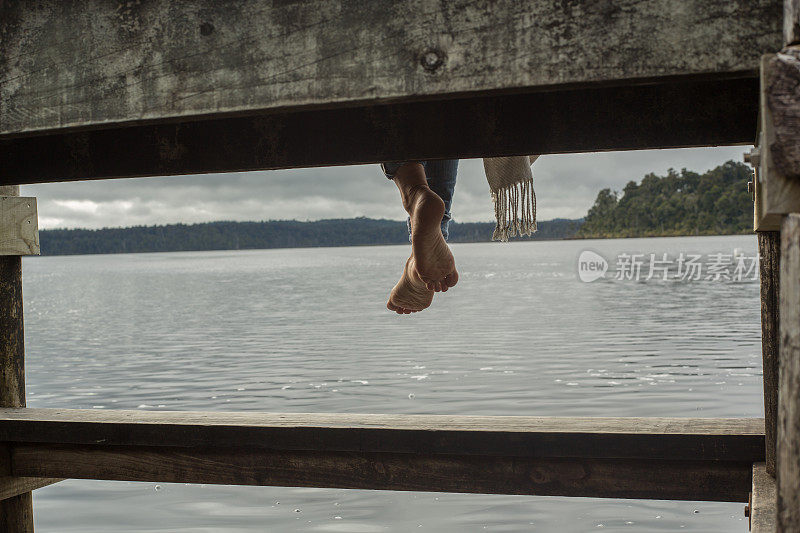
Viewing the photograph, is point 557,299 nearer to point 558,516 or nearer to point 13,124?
point 558,516

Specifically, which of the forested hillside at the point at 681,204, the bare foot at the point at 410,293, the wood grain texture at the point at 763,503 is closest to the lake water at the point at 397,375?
the bare foot at the point at 410,293

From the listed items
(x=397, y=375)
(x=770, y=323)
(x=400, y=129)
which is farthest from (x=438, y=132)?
(x=397, y=375)

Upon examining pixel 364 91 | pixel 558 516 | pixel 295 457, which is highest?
pixel 364 91

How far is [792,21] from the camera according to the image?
1186 mm

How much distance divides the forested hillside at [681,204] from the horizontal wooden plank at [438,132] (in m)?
84.5

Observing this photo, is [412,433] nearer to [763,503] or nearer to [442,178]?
[442,178]

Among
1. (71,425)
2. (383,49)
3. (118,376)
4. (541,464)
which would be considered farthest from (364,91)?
(118,376)

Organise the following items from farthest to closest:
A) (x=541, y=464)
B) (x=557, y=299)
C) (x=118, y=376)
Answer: (x=557, y=299) < (x=118, y=376) < (x=541, y=464)

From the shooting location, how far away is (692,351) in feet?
37.9

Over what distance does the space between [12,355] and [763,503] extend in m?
3.08

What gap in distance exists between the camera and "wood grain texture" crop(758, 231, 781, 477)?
225 centimetres

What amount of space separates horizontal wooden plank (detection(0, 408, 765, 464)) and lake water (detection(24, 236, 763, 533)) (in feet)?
5.62

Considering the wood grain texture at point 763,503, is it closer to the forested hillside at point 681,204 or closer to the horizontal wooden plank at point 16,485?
the horizontal wooden plank at point 16,485

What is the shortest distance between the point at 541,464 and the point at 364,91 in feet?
5.50
